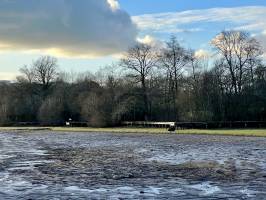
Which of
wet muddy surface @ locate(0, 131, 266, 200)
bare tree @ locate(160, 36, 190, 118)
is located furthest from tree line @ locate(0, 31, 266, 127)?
wet muddy surface @ locate(0, 131, 266, 200)

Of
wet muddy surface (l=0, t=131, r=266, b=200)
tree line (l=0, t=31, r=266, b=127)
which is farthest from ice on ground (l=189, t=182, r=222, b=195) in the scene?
tree line (l=0, t=31, r=266, b=127)

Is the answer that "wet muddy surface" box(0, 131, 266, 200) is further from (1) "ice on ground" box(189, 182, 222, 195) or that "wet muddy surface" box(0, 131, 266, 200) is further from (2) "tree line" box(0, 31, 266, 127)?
(2) "tree line" box(0, 31, 266, 127)

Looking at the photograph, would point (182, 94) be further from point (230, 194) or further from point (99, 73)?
point (230, 194)

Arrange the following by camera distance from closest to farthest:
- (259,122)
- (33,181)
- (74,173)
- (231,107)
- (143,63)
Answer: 1. (33,181)
2. (74,173)
3. (259,122)
4. (231,107)
5. (143,63)

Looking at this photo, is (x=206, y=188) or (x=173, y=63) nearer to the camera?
(x=206, y=188)

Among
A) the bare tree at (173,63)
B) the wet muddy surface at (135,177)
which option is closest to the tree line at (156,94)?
the bare tree at (173,63)

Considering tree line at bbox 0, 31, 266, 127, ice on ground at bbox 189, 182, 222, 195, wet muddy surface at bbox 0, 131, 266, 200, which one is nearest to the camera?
wet muddy surface at bbox 0, 131, 266, 200

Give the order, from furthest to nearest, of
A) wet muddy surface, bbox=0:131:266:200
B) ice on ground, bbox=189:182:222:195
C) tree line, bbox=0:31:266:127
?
1. tree line, bbox=0:31:266:127
2. ice on ground, bbox=189:182:222:195
3. wet muddy surface, bbox=0:131:266:200

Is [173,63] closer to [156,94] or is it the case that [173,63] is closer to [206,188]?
[156,94]

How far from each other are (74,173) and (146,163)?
17.3 ft

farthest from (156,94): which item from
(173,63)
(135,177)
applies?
(135,177)

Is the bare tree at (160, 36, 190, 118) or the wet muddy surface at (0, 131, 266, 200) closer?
the wet muddy surface at (0, 131, 266, 200)

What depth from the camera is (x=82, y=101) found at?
361 ft

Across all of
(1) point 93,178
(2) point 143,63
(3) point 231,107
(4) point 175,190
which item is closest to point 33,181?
(1) point 93,178
